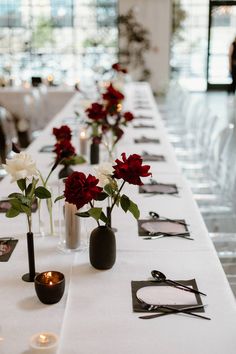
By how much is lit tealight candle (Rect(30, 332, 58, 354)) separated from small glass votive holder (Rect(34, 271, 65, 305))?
9.7 inches

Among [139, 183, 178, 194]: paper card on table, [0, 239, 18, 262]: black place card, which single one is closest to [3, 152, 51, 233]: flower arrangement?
[0, 239, 18, 262]: black place card

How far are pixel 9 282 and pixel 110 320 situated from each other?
1.43ft

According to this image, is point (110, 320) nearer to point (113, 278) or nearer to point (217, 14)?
point (113, 278)

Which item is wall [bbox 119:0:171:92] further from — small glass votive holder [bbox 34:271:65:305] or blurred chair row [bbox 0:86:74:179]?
small glass votive holder [bbox 34:271:65:305]

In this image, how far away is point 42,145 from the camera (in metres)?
4.32

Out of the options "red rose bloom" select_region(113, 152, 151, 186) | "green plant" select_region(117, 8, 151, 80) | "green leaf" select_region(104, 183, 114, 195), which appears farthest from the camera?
"green plant" select_region(117, 8, 151, 80)

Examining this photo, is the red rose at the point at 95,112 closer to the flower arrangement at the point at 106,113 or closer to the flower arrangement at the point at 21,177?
the flower arrangement at the point at 106,113

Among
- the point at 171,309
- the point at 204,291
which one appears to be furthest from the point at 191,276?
the point at 171,309

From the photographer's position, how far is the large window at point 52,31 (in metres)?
11.9

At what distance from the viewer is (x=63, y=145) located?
258 centimetres

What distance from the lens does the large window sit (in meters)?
11.9

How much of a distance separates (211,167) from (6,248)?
2.86 m

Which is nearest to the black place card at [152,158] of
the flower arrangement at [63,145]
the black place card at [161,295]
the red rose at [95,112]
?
the red rose at [95,112]

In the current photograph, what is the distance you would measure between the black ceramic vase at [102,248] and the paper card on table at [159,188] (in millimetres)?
1064
